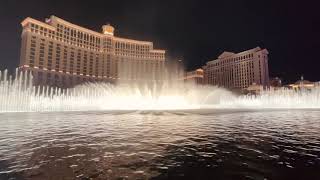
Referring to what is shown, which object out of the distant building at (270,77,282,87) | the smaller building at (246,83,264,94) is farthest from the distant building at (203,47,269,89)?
the distant building at (270,77,282,87)

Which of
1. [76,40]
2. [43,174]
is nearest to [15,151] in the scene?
[43,174]

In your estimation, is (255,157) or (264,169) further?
(255,157)

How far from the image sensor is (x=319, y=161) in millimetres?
9070

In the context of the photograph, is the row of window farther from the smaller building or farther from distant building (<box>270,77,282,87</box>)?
distant building (<box>270,77,282,87</box>)

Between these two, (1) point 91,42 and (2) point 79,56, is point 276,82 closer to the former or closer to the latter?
(1) point 91,42

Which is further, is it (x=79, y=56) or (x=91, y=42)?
(x=91, y=42)

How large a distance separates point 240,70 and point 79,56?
11190cm

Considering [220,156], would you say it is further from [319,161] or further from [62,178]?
[62,178]

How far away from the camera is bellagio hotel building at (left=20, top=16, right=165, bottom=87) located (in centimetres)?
12262

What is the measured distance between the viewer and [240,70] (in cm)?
16225

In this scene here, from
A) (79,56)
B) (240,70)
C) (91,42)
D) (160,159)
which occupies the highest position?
(91,42)

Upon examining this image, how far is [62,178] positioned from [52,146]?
5695 mm

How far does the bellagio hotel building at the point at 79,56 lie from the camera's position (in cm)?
12262

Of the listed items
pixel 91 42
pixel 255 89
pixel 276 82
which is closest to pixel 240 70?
pixel 255 89
